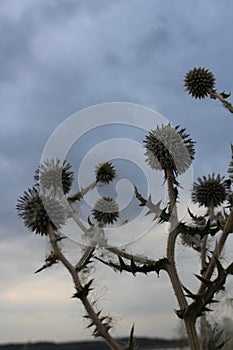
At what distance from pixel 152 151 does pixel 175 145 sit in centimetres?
23

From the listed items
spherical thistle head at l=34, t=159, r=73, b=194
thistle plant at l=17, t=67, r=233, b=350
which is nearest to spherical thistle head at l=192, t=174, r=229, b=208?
thistle plant at l=17, t=67, r=233, b=350

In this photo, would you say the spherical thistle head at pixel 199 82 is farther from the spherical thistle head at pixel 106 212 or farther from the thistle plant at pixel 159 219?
the spherical thistle head at pixel 106 212

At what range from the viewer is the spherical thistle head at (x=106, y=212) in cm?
523

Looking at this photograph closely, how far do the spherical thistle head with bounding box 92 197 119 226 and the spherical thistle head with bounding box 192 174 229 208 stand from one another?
3.11 feet

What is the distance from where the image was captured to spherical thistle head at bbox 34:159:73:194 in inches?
192

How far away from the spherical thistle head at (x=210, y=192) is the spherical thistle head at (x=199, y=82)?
931mm

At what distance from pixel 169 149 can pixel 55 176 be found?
1080 mm

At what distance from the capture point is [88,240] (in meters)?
4.45

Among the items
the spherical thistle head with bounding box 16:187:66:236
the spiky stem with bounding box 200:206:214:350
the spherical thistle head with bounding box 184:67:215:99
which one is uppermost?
the spherical thistle head with bounding box 184:67:215:99

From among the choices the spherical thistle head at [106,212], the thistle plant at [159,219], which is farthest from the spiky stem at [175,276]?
the spherical thistle head at [106,212]

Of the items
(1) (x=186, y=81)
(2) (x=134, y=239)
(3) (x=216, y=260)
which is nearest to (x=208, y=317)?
(2) (x=134, y=239)

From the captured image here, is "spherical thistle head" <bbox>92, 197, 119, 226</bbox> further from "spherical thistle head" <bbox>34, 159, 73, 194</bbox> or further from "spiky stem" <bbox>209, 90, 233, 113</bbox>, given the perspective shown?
"spiky stem" <bbox>209, 90, 233, 113</bbox>

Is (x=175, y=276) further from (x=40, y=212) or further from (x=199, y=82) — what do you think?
(x=199, y=82)

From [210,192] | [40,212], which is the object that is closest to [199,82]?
[210,192]
